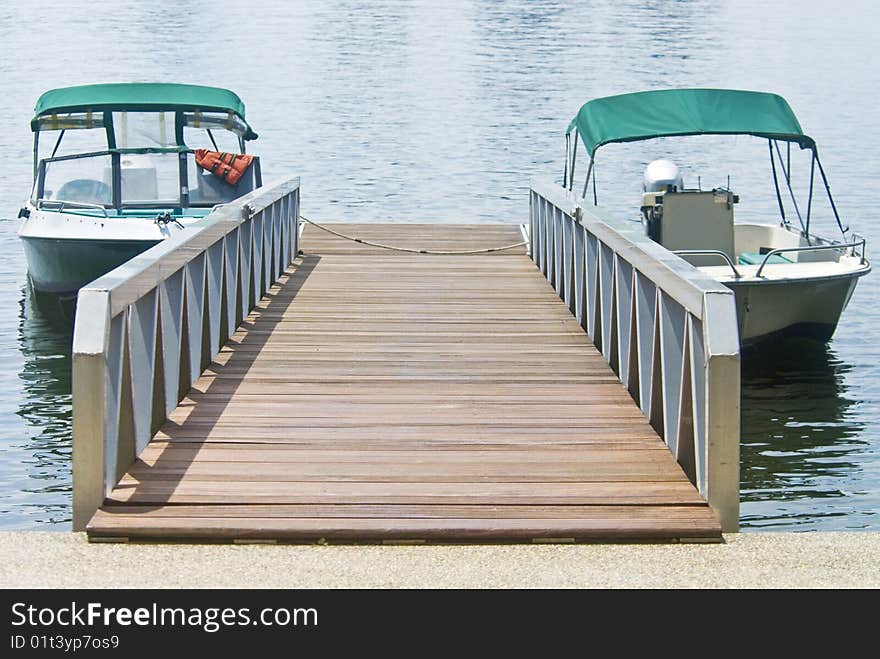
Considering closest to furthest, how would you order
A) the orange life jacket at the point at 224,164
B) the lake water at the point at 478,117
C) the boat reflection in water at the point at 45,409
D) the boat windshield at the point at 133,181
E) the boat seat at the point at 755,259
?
the boat reflection in water at the point at 45,409 < the lake water at the point at 478,117 < the boat seat at the point at 755,259 < the boat windshield at the point at 133,181 < the orange life jacket at the point at 224,164

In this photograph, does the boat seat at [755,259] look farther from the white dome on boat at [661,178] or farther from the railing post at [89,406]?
the railing post at [89,406]

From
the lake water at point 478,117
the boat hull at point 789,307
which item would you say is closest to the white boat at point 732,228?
the boat hull at point 789,307

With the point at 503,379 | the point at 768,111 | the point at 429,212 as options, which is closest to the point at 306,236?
the point at 768,111

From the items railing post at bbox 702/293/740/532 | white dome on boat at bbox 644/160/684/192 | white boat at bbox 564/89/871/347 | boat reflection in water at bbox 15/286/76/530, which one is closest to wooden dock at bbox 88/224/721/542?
railing post at bbox 702/293/740/532

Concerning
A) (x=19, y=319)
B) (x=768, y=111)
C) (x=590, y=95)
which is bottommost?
(x=19, y=319)

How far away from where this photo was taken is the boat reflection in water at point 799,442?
1045 centimetres

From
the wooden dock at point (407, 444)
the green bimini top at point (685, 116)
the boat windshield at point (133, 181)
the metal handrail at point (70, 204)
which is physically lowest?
the wooden dock at point (407, 444)

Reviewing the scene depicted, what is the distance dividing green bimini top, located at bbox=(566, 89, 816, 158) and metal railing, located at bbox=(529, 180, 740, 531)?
465 centimetres

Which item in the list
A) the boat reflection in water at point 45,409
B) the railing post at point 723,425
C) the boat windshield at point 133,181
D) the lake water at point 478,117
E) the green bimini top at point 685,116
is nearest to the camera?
the railing post at point 723,425

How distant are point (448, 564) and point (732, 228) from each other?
420 inches

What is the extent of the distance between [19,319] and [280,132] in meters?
27.2

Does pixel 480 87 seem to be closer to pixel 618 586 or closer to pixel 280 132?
pixel 280 132

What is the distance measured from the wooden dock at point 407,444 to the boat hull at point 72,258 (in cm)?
444
